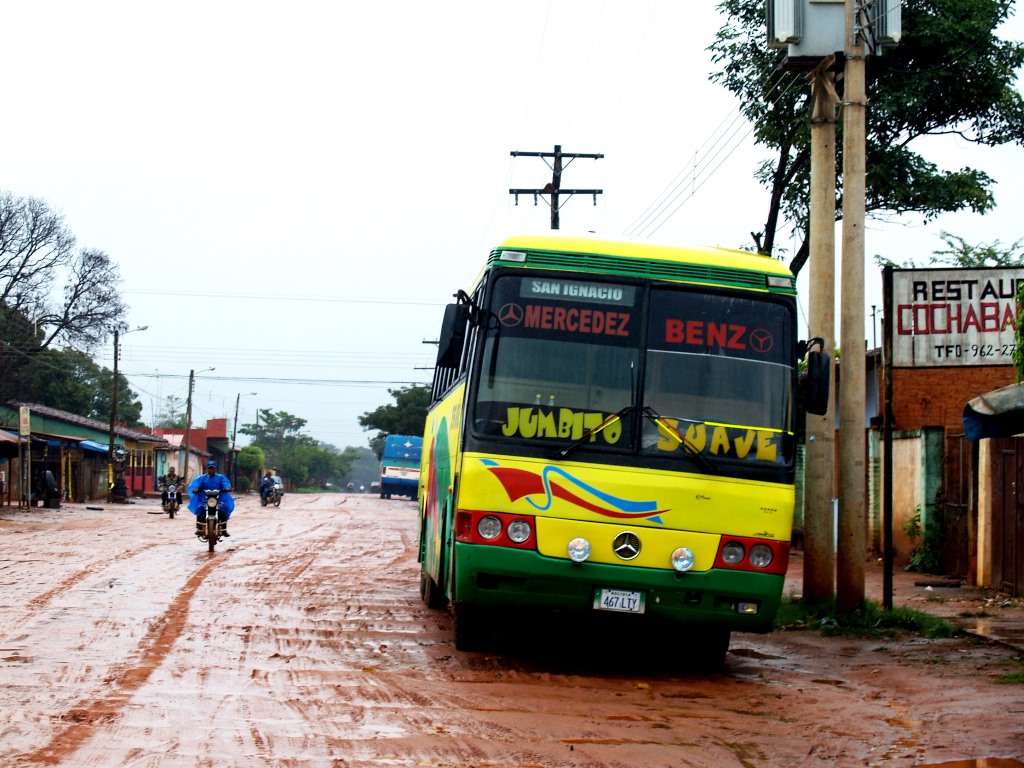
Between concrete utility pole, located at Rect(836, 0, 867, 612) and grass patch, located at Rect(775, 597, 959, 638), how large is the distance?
18 centimetres

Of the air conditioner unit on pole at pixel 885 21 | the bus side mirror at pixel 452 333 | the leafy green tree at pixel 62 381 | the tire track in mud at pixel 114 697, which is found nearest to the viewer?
the tire track in mud at pixel 114 697

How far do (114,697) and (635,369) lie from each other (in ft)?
14.0

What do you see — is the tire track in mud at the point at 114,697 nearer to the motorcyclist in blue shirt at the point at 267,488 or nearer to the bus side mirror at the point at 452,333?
the bus side mirror at the point at 452,333

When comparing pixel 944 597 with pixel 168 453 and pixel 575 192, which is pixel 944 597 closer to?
pixel 575 192

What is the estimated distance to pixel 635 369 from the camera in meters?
9.24

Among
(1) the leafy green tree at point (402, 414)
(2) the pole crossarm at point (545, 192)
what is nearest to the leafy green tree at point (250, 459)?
(1) the leafy green tree at point (402, 414)

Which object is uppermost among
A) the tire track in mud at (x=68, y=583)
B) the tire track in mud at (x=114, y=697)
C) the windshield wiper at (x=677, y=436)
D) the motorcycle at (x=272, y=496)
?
the windshield wiper at (x=677, y=436)

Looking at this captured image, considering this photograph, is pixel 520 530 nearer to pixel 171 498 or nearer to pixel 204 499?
pixel 204 499

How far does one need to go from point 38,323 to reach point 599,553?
61.9 meters

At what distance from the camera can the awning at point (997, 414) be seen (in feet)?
33.6

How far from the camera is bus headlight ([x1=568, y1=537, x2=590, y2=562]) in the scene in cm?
895

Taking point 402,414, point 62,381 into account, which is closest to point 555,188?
point 62,381

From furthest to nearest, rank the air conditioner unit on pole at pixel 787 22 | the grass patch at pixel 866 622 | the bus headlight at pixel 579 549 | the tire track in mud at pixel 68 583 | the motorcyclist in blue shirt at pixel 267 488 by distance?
the motorcyclist in blue shirt at pixel 267 488 → the air conditioner unit on pole at pixel 787 22 → the grass patch at pixel 866 622 → the tire track in mud at pixel 68 583 → the bus headlight at pixel 579 549

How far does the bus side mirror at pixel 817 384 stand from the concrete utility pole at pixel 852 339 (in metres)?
3.16
